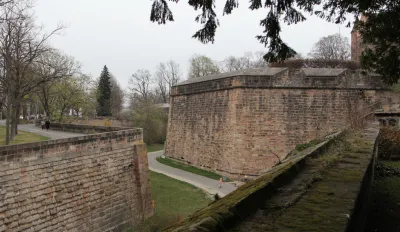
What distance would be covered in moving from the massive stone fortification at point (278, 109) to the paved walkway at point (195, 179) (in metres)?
1.17

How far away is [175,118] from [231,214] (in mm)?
25126

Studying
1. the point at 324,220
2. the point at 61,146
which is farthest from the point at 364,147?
the point at 61,146

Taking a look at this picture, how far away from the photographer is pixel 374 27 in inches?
241

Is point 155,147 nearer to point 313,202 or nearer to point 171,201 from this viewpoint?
point 171,201

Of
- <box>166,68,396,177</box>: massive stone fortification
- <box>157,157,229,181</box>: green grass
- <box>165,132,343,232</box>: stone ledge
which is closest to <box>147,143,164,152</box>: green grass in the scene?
<box>157,157,229,181</box>: green grass

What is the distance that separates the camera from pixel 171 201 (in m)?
16.4

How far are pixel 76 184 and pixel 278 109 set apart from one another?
12282 mm

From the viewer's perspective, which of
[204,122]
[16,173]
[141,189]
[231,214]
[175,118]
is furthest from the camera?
[175,118]

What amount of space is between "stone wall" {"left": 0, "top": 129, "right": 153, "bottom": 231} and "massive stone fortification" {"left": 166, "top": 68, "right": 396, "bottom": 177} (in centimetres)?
738

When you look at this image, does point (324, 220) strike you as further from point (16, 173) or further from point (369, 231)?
point (16, 173)

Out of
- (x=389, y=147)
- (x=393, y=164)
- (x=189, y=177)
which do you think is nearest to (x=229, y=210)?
(x=393, y=164)

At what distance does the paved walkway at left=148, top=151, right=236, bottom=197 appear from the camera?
59.1ft

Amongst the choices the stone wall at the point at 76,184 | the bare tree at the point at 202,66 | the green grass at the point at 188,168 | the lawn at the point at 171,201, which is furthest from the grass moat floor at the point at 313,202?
the bare tree at the point at 202,66

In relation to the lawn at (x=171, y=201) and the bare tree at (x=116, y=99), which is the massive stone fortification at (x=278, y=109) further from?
the bare tree at (x=116, y=99)
